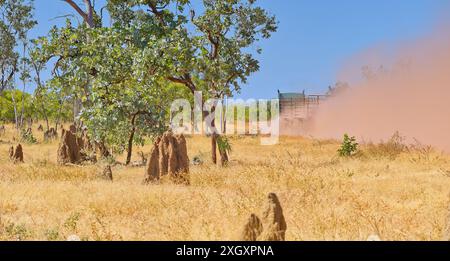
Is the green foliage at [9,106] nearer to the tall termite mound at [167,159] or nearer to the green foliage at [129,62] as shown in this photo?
the green foliage at [129,62]

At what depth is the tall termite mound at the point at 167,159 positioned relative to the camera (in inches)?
593

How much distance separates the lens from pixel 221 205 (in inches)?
406

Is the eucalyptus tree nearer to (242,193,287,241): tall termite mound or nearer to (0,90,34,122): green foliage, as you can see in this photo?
(242,193,287,241): tall termite mound

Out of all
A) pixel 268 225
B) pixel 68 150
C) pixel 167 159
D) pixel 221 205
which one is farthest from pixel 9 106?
pixel 268 225

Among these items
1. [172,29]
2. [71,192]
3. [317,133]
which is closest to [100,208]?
[71,192]

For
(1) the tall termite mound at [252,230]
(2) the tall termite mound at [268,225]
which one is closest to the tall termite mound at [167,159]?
(2) the tall termite mound at [268,225]

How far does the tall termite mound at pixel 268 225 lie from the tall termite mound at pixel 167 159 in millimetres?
8616

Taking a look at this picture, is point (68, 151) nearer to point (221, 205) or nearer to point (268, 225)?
point (221, 205)

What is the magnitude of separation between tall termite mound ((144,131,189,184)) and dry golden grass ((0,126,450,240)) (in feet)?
2.10

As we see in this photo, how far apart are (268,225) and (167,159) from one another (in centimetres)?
919

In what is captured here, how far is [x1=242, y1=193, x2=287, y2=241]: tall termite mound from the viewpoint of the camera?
20.0ft

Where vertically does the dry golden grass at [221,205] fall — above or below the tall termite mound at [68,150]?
below

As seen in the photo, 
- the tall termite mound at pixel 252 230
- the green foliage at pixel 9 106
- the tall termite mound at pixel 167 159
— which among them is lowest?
the tall termite mound at pixel 252 230
